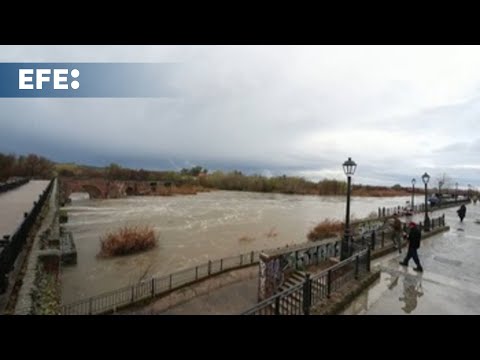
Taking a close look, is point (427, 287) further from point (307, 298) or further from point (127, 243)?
point (127, 243)

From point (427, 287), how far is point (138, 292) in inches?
358

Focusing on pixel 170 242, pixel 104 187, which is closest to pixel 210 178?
pixel 104 187

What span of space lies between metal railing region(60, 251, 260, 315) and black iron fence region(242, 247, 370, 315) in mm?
5330

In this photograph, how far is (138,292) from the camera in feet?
33.6

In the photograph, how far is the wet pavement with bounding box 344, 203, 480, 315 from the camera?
5477 millimetres

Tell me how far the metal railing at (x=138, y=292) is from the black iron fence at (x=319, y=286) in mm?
5330

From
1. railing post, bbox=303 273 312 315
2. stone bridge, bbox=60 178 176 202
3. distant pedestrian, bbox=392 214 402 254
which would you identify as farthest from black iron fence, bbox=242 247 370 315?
stone bridge, bbox=60 178 176 202

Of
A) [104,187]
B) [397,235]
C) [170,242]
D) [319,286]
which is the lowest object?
[170,242]

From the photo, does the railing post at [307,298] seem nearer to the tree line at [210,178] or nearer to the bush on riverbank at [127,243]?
the bush on riverbank at [127,243]
